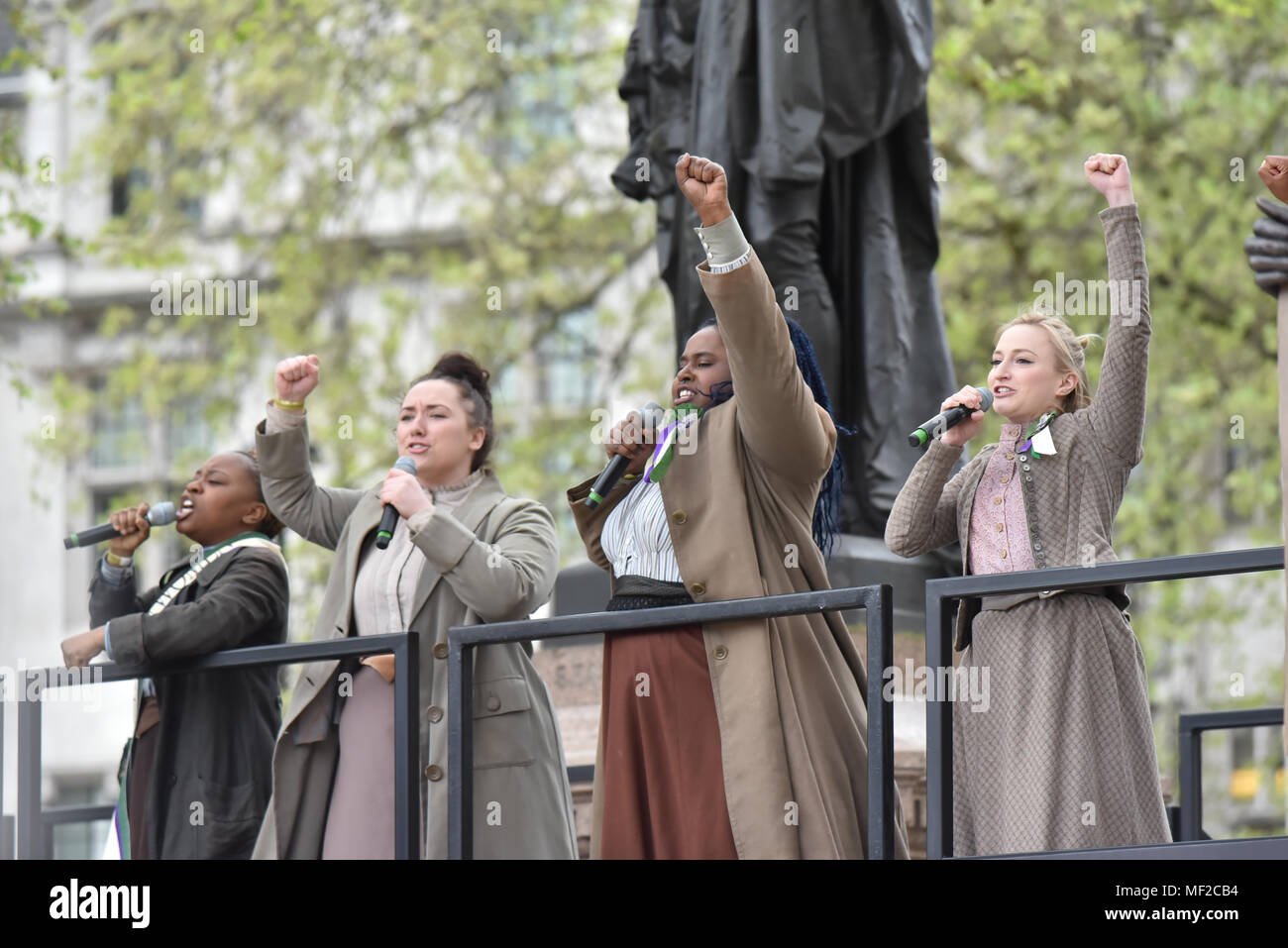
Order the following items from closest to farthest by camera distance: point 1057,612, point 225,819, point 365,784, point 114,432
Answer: point 1057,612 → point 365,784 → point 225,819 → point 114,432

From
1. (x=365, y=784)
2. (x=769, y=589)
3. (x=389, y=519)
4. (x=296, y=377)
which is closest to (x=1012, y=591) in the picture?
(x=769, y=589)

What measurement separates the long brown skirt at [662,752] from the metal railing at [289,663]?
51 cm

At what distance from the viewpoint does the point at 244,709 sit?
20.7ft

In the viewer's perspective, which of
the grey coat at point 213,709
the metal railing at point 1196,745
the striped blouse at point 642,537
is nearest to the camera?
the striped blouse at point 642,537

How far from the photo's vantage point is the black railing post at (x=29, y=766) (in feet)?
20.7

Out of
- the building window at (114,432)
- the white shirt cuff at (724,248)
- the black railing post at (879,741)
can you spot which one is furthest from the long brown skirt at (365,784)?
the building window at (114,432)

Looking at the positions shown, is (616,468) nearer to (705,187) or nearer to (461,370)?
(705,187)

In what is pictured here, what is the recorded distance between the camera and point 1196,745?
7.49 m

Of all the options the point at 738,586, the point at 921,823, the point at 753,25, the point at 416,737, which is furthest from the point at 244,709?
the point at 753,25

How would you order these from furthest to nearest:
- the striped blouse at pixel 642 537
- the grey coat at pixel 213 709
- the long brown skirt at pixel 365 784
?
the grey coat at pixel 213 709 → the long brown skirt at pixel 365 784 → the striped blouse at pixel 642 537

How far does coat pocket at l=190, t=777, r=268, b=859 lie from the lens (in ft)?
20.1

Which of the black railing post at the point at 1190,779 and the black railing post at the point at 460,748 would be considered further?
the black railing post at the point at 1190,779

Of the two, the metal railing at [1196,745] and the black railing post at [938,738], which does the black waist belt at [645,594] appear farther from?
the metal railing at [1196,745]

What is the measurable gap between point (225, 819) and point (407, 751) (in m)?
0.75
